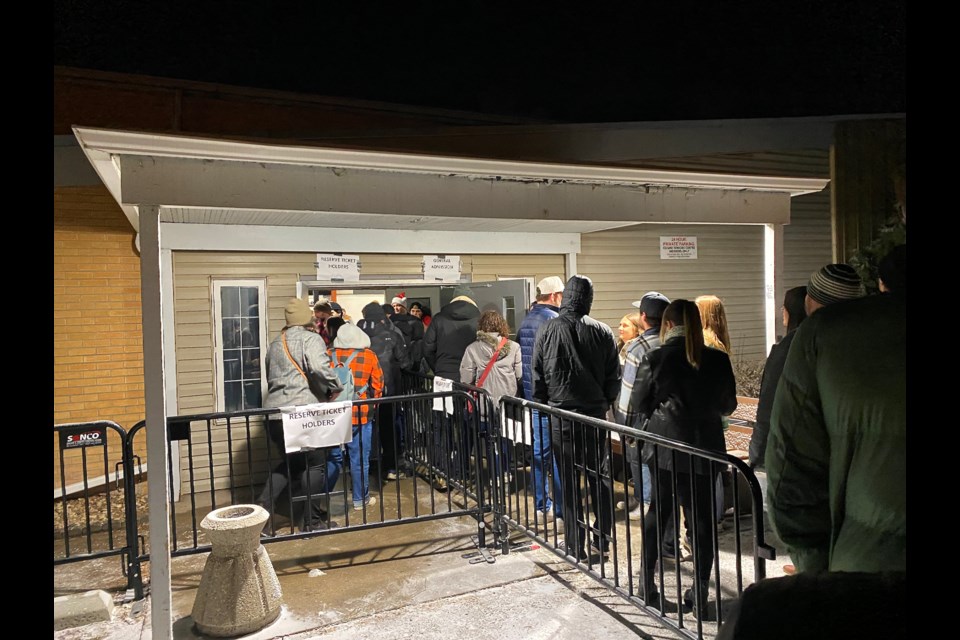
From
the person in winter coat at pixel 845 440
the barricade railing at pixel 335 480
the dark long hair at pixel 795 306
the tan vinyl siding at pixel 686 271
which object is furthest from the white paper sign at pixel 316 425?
the tan vinyl siding at pixel 686 271

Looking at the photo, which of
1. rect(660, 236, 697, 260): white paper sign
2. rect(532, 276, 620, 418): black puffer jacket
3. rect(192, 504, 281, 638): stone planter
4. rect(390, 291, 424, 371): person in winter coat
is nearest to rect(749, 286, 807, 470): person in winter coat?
rect(532, 276, 620, 418): black puffer jacket

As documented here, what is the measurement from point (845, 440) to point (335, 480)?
4.99m

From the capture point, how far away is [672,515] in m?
3.51

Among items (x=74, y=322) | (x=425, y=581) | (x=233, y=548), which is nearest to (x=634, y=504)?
(x=425, y=581)

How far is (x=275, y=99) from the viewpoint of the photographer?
120 inches

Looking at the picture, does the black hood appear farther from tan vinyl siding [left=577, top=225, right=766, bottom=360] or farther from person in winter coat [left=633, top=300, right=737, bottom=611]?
tan vinyl siding [left=577, top=225, right=766, bottom=360]

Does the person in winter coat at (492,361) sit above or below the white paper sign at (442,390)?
above

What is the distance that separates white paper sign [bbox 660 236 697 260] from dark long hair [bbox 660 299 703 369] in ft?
17.1

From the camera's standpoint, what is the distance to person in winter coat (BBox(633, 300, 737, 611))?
11.5 feet

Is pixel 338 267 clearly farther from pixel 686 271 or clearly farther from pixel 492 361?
pixel 686 271

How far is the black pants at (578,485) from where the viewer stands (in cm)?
399

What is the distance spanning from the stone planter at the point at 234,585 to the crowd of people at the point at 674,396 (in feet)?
3.06

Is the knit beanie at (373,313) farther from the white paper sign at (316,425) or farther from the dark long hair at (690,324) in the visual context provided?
the dark long hair at (690,324)

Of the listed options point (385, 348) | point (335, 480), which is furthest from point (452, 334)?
point (335, 480)
